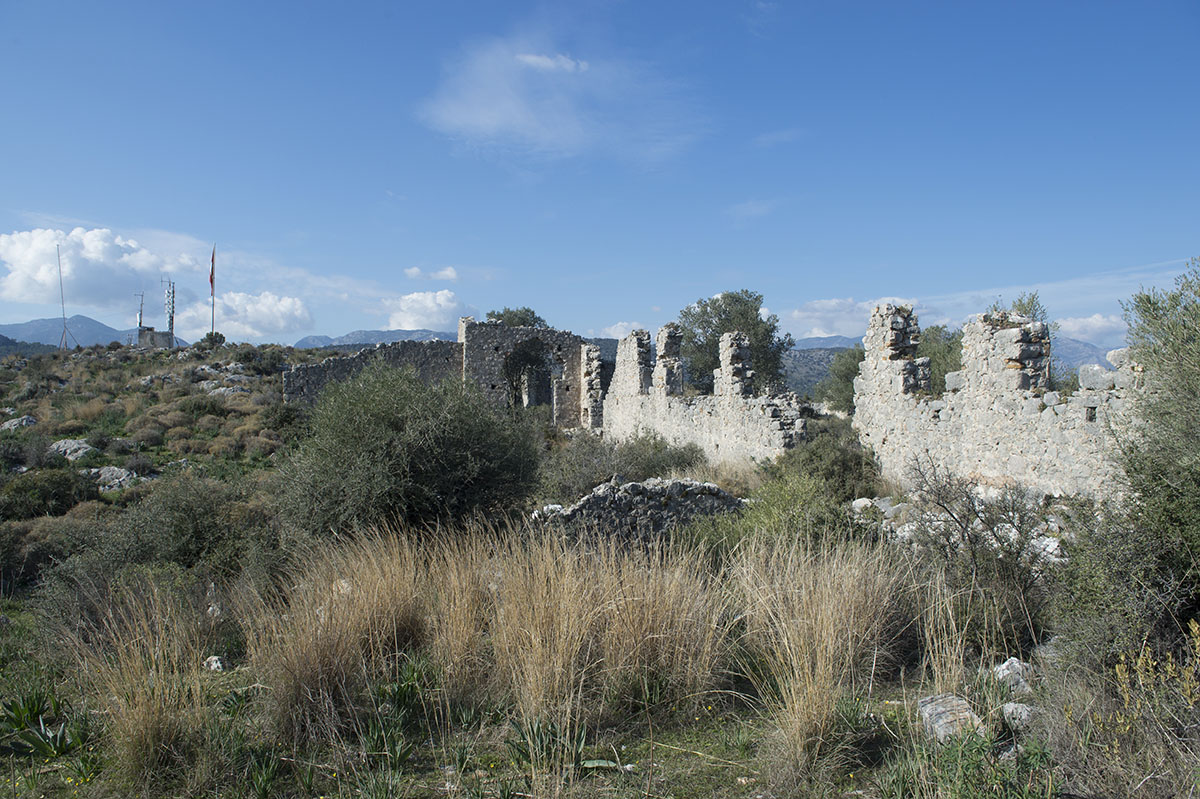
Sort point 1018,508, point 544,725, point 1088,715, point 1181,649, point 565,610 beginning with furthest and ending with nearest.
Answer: point 1018,508
point 565,610
point 1181,649
point 544,725
point 1088,715

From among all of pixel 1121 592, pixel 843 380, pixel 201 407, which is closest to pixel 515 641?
pixel 1121 592

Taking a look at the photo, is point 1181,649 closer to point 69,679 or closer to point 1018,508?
point 1018,508

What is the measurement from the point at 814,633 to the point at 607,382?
73.1 feet

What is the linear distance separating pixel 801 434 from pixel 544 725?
9.32 meters

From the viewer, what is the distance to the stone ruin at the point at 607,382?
43.6 feet

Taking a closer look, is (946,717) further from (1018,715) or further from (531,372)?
(531,372)

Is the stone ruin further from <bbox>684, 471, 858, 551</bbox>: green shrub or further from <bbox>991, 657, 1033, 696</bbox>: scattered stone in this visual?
<bbox>991, 657, 1033, 696</bbox>: scattered stone

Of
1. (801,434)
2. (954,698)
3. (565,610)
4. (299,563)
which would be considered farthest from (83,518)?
(954,698)

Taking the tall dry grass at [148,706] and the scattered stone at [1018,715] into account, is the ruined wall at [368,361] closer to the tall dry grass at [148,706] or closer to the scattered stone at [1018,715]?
the tall dry grass at [148,706]

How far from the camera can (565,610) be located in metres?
4.16

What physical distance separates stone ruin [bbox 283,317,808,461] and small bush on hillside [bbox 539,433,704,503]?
92 cm

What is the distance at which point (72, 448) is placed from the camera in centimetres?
1659

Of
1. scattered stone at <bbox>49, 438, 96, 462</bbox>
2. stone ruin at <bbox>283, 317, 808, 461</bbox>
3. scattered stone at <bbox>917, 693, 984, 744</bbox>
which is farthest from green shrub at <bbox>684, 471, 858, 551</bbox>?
scattered stone at <bbox>49, 438, 96, 462</bbox>

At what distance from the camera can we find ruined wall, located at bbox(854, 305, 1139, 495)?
7.21 m
